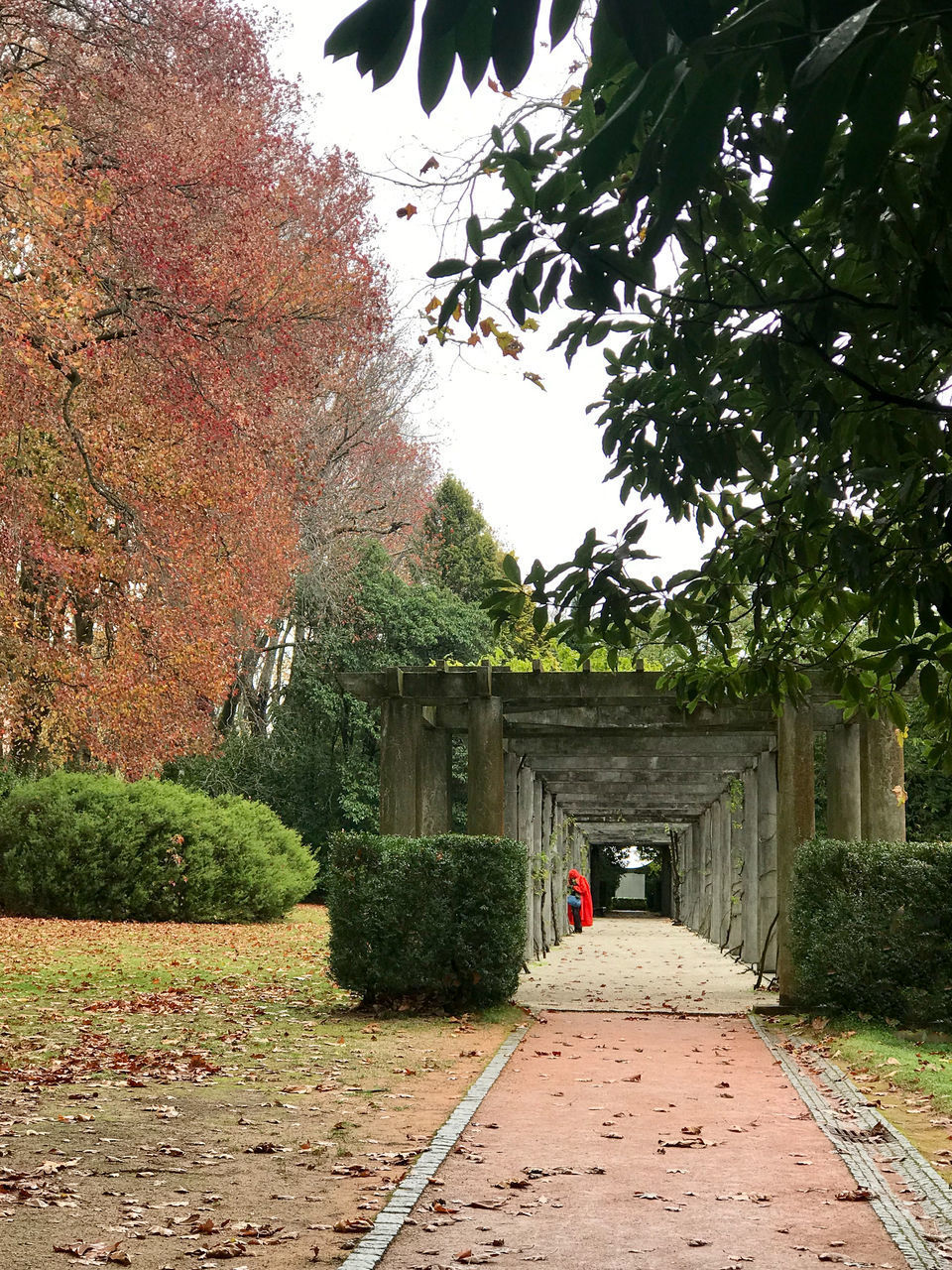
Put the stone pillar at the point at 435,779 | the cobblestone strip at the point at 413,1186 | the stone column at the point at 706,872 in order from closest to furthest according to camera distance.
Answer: the cobblestone strip at the point at 413,1186 < the stone pillar at the point at 435,779 < the stone column at the point at 706,872

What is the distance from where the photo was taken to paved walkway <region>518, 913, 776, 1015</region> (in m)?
12.8

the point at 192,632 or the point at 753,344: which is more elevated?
the point at 192,632

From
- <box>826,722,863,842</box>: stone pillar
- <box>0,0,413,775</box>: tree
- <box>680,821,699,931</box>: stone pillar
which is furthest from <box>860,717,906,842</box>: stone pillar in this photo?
<box>680,821,699,931</box>: stone pillar

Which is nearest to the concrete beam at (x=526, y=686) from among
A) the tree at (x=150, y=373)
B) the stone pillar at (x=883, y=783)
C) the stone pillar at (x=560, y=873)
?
the stone pillar at (x=883, y=783)

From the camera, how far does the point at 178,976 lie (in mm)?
14297

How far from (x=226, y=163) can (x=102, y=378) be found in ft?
10.8

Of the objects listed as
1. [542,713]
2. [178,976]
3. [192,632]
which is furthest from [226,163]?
[178,976]

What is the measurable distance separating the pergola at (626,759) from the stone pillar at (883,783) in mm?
13

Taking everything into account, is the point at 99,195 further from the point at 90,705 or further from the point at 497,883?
the point at 497,883

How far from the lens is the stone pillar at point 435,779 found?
14609 millimetres

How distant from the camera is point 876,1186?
5445mm

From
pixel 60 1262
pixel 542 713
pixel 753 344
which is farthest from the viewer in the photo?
pixel 542 713

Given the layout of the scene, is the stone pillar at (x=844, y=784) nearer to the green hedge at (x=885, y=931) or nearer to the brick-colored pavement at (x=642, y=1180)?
the green hedge at (x=885, y=931)

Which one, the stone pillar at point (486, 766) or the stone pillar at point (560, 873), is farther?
the stone pillar at point (560, 873)
